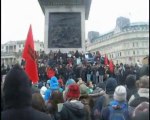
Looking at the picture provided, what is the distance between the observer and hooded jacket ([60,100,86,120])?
5295 millimetres

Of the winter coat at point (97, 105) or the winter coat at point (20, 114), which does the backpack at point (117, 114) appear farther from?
the winter coat at point (20, 114)

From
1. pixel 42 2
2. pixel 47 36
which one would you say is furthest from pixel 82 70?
pixel 42 2

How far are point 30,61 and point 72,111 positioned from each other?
3.31 m

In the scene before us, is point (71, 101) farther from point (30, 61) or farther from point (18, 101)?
point (30, 61)

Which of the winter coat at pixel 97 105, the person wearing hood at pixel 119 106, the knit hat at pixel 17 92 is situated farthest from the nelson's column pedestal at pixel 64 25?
the knit hat at pixel 17 92

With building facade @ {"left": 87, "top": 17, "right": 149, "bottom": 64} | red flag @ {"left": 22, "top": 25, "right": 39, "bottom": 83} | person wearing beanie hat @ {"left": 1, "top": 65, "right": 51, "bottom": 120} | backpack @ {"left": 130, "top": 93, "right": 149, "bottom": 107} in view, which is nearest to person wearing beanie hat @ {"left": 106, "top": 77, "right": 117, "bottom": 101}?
backpack @ {"left": 130, "top": 93, "right": 149, "bottom": 107}

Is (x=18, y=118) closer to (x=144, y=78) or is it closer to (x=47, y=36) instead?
(x=144, y=78)

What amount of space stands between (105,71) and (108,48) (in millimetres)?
82411

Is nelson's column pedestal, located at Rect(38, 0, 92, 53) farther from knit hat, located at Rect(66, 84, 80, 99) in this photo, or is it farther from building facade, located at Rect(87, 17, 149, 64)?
building facade, located at Rect(87, 17, 149, 64)

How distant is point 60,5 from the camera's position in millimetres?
31625

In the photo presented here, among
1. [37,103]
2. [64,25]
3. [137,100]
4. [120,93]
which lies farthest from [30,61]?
[64,25]

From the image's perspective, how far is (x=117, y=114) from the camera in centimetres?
557

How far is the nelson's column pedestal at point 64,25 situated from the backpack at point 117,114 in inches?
963

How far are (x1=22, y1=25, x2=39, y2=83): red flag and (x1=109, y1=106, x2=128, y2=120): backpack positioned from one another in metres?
2.64
